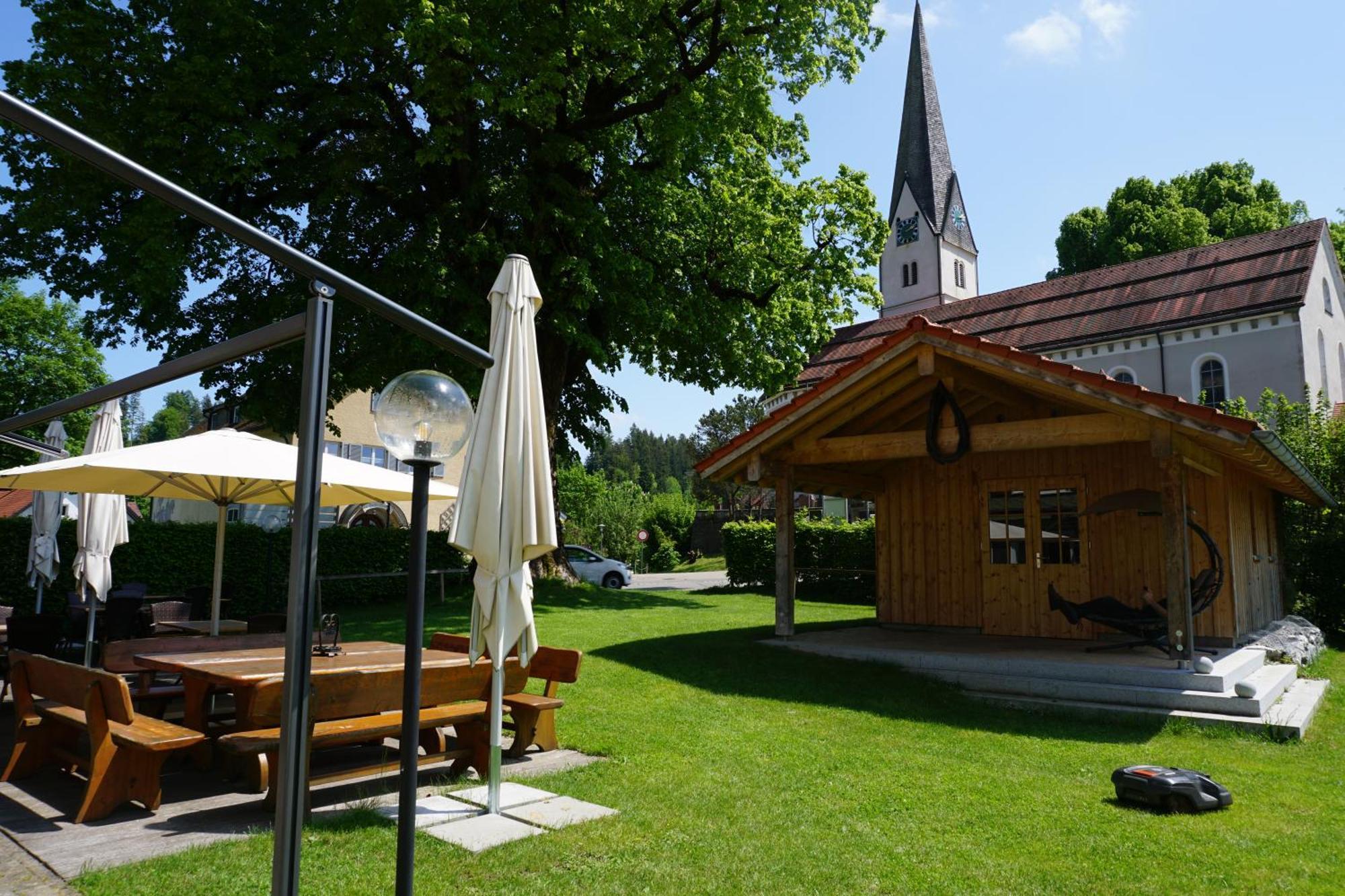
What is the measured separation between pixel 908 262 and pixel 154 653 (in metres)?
57.6

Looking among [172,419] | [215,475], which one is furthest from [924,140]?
[172,419]

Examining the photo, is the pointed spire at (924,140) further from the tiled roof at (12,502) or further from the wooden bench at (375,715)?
the wooden bench at (375,715)

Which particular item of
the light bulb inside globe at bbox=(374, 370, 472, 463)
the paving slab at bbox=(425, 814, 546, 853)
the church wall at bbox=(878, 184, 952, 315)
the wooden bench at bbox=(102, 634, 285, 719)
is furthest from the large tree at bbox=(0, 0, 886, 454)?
the church wall at bbox=(878, 184, 952, 315)

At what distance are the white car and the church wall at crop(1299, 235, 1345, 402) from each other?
23261 mm

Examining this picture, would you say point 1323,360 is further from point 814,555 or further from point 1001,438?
point 1001,438

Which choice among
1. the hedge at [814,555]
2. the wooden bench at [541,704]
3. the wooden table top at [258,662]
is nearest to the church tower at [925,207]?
the hedge at [814,555]

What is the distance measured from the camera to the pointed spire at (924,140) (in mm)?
56812

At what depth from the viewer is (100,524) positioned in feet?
32.3

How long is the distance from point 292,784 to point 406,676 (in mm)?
966

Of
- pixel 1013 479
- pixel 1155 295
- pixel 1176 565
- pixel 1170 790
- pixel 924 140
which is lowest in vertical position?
pixel 1170 790

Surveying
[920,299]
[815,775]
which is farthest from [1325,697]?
[920,299]

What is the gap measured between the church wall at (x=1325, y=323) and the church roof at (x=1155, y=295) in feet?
2.69

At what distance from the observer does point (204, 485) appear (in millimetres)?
8906

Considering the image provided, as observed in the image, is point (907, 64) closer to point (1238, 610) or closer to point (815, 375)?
point (815, 375)
